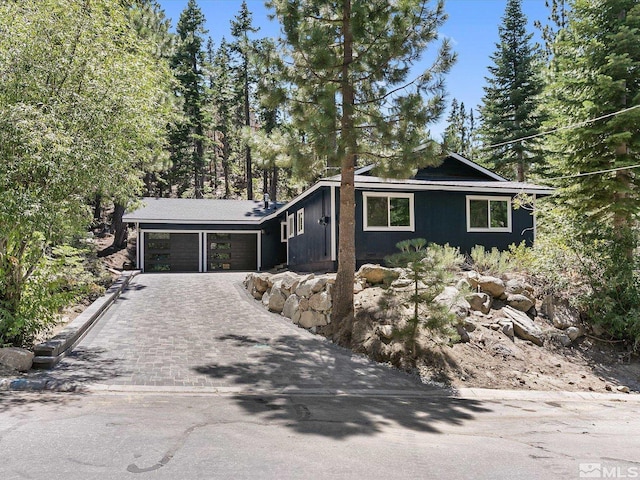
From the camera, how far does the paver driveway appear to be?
22.2 ft

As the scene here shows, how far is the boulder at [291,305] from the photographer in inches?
443

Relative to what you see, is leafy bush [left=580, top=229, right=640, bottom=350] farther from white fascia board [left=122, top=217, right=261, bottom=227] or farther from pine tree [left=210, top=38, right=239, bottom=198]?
pine tree [left=210, top=38, right=239, bottom=198]

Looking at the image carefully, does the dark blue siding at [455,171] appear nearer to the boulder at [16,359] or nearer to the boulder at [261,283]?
the boulder at [261,283]

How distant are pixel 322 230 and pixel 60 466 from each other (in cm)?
1181

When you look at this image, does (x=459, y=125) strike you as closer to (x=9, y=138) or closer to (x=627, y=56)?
(x=627, y=56)

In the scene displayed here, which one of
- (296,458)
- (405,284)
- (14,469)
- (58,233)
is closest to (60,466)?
(14,469)

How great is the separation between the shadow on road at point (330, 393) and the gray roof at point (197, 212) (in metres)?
13.7

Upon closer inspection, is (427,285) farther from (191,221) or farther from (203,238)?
(203,238)

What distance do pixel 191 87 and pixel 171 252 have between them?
14489 mm

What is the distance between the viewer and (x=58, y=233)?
7.65 meters

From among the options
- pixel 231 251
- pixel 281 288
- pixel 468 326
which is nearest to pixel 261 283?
pixel 281 288

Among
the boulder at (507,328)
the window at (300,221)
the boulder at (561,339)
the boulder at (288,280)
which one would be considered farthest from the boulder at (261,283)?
the boulder at (561,339)

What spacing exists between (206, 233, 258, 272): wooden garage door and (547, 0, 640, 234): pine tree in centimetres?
1541

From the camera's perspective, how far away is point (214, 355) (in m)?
8.10
